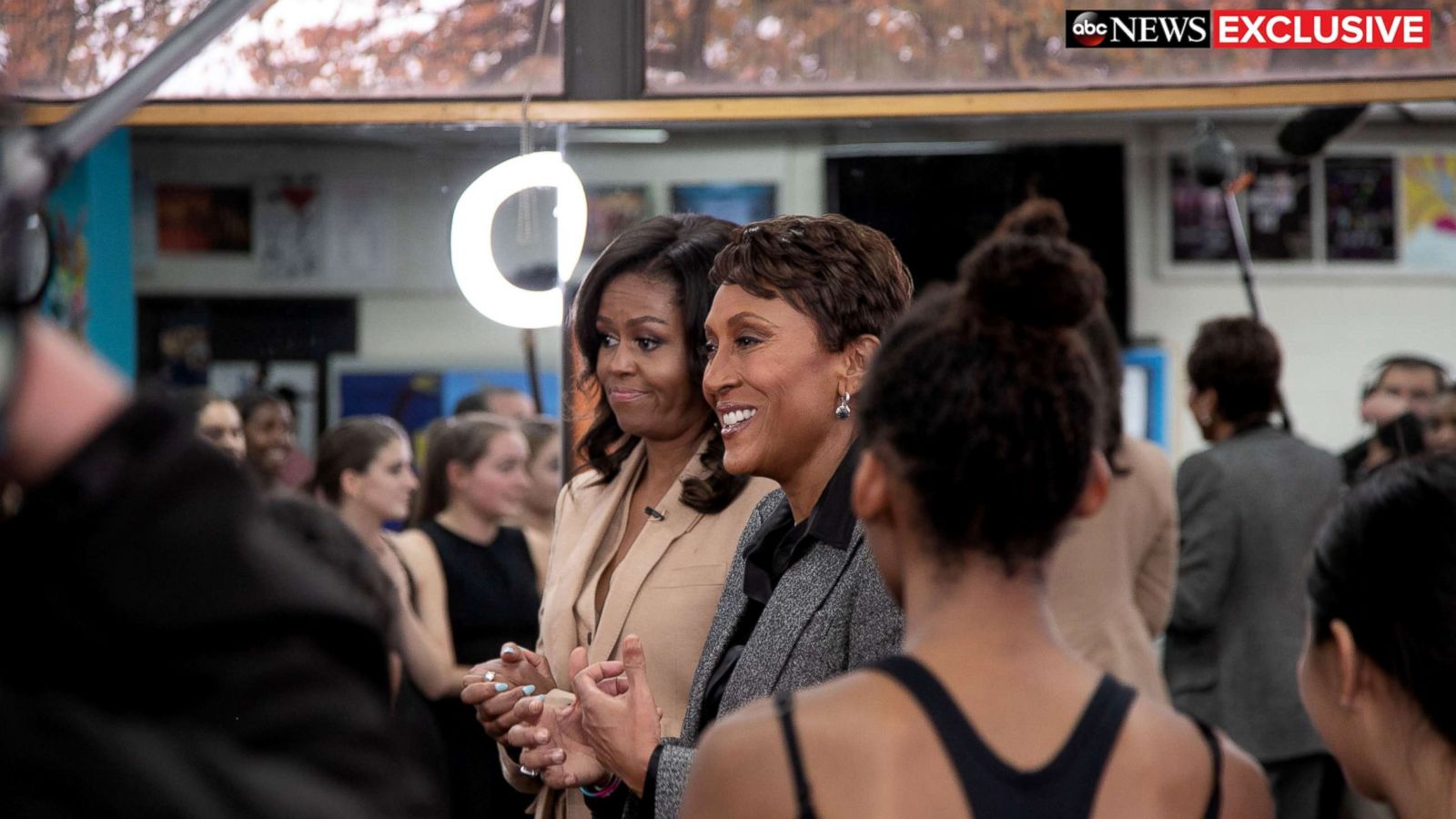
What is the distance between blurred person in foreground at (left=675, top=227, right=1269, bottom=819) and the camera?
1.18m

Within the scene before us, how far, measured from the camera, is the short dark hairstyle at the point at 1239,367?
4.19m

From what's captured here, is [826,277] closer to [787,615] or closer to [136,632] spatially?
[787,615]

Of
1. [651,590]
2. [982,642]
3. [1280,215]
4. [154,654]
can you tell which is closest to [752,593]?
[651,590]

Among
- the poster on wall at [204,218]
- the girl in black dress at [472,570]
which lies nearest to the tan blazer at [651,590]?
the girl in black dress at [472,570]

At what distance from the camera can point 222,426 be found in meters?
4.51

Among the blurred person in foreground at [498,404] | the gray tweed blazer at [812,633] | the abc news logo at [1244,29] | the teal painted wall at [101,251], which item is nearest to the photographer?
the gray tweed blazer at [812,633]

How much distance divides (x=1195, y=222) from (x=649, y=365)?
19.3 ft

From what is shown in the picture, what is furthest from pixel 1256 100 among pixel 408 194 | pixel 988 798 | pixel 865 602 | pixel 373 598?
pixel 408 194

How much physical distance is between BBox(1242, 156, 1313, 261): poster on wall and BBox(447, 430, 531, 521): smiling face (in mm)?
4654

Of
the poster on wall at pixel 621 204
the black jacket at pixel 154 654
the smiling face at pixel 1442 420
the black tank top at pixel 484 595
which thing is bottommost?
the black tank top at pixel 484 595

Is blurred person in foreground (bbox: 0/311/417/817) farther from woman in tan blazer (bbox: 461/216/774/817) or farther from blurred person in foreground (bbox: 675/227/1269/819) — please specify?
woman in tan blazer (bbox: 461/216/774/817)

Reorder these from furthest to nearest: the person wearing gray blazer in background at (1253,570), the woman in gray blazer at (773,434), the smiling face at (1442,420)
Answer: the smiling face at (1442,420) → the person wearing gray blazer in background at (1253,570) → the woman in gray blazer at (773,434)

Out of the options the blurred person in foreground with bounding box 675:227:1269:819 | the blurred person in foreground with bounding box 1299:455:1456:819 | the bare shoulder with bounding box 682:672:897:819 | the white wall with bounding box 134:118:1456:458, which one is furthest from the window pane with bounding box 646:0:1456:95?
the white wall with bounding box 134:118:1456:458

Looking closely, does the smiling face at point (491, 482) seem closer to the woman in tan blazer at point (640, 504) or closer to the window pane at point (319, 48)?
the window pane at point (319, 48)
